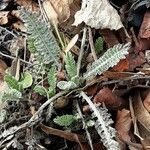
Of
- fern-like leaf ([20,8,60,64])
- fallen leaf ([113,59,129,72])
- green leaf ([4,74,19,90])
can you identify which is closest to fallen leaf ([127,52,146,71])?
fallen leaf ([113,59,129,72])

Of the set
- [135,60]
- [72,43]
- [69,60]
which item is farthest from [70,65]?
[135,60]

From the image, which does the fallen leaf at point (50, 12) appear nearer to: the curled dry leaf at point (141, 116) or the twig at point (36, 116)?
the twig at point (36, 116)

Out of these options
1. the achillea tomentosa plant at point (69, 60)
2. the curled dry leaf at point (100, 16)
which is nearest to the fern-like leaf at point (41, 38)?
the achillea tomentosa plant at point (69, 60)

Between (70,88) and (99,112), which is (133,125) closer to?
(99,112)

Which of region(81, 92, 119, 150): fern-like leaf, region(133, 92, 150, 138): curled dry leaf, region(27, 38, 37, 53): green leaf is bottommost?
region(133, 92, 150, 138): curled dry leaf

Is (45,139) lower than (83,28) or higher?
lower

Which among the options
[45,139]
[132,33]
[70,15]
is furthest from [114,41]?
[45,139]

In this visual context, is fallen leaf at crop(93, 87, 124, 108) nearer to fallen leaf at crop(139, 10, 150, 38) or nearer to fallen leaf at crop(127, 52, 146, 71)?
fallen leaf at crop(127, 52, 146, 71)
